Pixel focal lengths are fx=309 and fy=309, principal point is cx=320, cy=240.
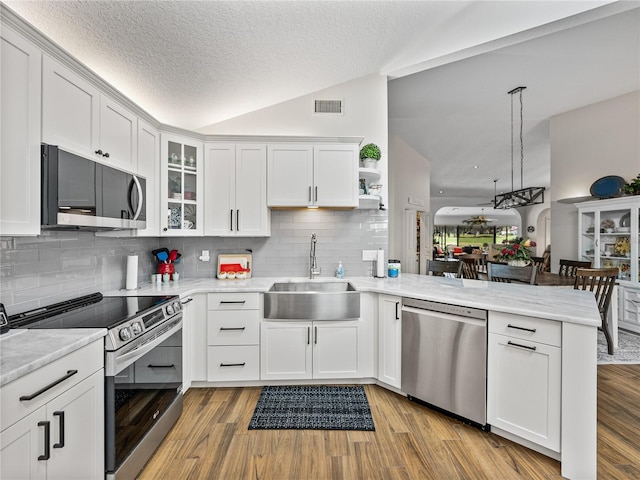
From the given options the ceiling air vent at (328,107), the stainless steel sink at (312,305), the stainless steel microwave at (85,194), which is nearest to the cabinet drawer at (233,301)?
the stainless steel sink at (312,305)

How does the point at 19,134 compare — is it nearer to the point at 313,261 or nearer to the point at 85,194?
the point at 85,194

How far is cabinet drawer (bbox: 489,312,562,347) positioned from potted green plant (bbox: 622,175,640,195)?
4.09 meters

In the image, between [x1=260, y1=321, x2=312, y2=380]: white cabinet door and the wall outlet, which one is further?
the wall outlet

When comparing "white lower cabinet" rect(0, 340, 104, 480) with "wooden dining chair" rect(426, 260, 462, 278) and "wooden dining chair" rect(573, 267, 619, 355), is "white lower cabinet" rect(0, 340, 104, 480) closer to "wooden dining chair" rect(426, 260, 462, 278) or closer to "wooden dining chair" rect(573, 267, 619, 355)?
"wooden dining chair" rect(426, 260, 462, 278)

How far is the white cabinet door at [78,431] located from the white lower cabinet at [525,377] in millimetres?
2197

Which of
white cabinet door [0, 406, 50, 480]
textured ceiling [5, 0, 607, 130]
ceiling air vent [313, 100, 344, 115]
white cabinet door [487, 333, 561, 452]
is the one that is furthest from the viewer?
ceiling air vent [313, 100, 344, 115]

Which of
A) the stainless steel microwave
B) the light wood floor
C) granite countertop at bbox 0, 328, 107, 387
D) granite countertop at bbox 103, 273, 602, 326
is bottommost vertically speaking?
the light wood floor

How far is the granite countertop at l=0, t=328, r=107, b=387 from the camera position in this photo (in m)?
1.04

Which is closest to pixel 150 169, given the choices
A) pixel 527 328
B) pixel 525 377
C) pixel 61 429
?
pixel 61 429

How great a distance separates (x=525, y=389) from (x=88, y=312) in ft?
8.66

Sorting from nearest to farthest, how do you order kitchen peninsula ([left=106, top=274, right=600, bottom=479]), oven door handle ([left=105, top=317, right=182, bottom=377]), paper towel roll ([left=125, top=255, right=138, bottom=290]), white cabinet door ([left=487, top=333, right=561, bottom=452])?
oven door handle ([left=105, top=317, right=182, bottom=377]) < kitchen peninsula ([left=106, top=274, right=600, bottom=479]) < white cabinet door ([left=487, top=333, right=561, bottom=452]) < paper towel roll ([left=125, top=255, right=138, bottom=290])

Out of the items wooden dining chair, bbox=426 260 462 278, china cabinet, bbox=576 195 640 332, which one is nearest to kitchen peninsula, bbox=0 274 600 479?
wooden dining chair, bbox=426 260 462 278

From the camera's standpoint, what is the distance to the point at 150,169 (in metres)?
2.62

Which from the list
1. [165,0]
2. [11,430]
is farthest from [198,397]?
[165,0]
